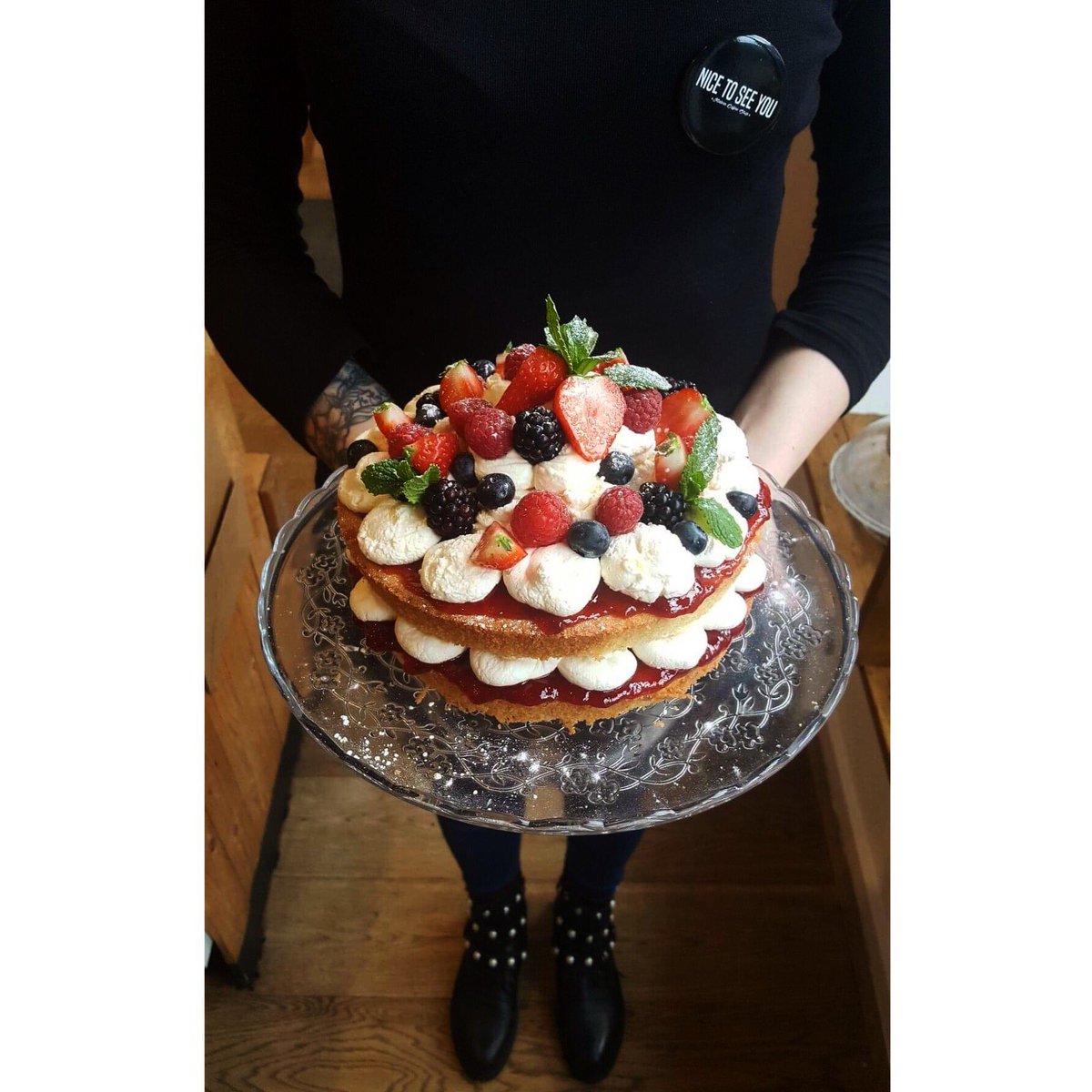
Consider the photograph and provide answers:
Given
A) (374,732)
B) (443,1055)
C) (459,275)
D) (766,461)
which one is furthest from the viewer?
(443,1055)

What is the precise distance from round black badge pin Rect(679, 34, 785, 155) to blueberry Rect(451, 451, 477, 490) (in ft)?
1.69

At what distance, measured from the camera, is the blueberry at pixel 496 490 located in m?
1.13

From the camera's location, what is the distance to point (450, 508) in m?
1.14

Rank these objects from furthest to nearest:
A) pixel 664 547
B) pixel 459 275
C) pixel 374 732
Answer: pixel 459 275
pixel 374 732
pixel 664 547

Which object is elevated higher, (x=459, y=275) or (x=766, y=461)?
(x=459, y=275)

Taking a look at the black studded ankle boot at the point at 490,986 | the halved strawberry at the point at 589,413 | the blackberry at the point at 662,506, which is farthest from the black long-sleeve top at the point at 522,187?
the black studded ankle boot at the point at 490,986

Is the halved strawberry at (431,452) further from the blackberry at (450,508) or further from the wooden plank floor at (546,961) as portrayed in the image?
the wooden plank floor at (546,961)

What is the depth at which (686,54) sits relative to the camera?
121cm

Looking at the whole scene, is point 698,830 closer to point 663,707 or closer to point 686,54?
point 663,707

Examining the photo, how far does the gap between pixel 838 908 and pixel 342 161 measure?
6.20ft

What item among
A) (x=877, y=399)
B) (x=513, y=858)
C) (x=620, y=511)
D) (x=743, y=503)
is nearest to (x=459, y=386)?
(x=620, y=511)

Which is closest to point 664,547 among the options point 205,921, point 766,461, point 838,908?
point 766,461

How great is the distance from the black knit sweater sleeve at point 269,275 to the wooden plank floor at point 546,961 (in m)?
1.21

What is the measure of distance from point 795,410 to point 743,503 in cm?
34
